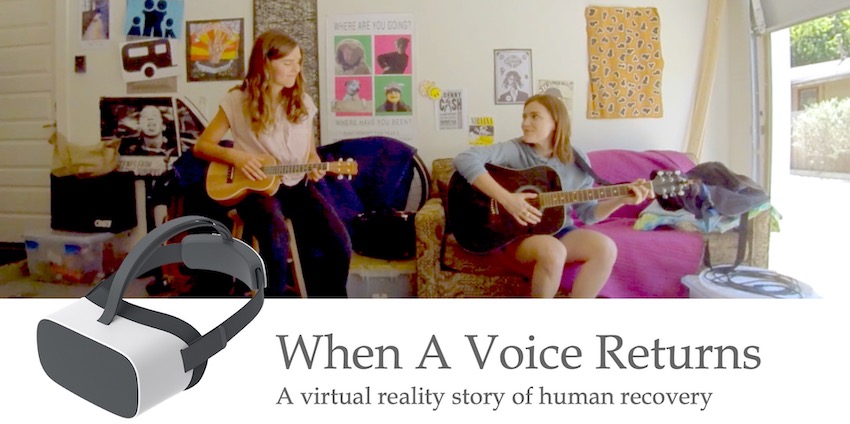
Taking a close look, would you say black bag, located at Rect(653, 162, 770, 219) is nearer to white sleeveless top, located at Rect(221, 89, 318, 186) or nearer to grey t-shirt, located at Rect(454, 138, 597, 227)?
grey t-shirt, located at Rect(454, 138, 597, 227)

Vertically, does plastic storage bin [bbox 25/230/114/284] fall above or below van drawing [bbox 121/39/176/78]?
below

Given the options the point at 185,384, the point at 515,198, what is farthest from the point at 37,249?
the point at 515,198

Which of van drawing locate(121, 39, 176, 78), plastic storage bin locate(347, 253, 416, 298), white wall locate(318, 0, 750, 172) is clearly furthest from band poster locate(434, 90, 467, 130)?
van drawing locate(121, 39, 176, 78)

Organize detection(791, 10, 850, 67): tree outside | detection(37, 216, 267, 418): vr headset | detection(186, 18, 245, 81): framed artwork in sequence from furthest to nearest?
detection(186, 18, 245, 81): framed artwork → detection(791, 10, 850, 67): tree outside → detection(37, 216, 267, 418): vr headset

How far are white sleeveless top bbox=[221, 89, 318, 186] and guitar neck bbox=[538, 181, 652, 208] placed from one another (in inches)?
23.3

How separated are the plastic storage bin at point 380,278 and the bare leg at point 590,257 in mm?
376

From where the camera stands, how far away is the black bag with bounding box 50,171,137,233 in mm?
1401

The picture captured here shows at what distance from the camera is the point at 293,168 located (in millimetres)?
1349

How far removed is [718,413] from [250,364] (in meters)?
1.14

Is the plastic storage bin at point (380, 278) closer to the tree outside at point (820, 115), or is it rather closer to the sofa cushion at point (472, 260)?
the sofa cushion at point (472, 260)

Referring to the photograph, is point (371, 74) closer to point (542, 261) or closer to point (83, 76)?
point (542, 261)

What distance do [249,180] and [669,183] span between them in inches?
39.2

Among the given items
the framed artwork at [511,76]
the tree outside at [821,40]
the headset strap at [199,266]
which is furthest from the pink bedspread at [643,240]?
the headset strap at [199,266]

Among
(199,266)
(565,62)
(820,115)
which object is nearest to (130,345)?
(199,266)
